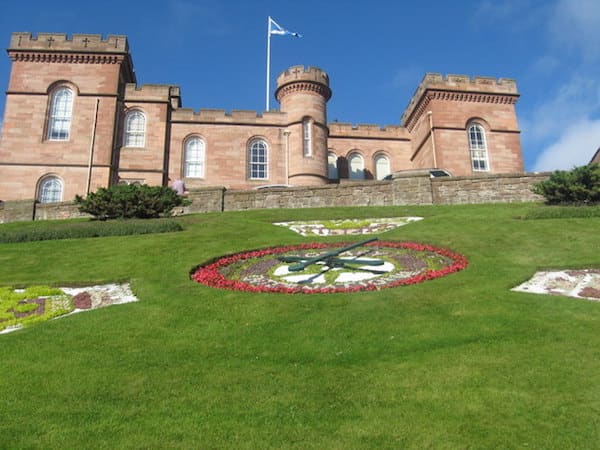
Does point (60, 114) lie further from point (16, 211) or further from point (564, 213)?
point (564, 213)

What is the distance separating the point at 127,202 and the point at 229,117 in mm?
17341

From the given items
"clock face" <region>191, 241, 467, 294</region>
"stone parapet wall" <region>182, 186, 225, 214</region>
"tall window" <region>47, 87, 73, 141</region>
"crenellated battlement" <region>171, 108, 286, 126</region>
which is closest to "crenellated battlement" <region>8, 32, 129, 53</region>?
"tall window" <region>47, 87, 73, 141</region>

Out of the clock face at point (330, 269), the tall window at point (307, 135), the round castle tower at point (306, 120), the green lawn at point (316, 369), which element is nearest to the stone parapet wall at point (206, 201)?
the clock face at point (330, 269)

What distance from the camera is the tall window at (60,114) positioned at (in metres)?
31.1

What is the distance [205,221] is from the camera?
18422mm

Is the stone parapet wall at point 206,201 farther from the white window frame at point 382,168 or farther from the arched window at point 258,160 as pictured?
the white window frame at point 382,168

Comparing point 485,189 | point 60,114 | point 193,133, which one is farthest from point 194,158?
point 485,189

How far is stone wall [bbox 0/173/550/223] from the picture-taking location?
21.7 meters

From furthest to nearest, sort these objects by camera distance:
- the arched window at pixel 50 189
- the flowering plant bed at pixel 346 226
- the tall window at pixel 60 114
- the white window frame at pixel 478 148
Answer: the white window frame at pixel 478 148 < the tall window at pixel 60 114 < the arched window at pixel 50 189 < the flowering plant bed at pixel 346 226

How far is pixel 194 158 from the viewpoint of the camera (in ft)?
112

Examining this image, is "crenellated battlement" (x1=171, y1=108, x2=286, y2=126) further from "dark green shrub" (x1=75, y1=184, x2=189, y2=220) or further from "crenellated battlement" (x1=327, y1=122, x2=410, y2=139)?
"dark green shrub" (x1=75, y1=184, x2=189, y2=220)

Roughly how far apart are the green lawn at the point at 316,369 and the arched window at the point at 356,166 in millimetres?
28332

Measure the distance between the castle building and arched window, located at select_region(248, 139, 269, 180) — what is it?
0.08 m

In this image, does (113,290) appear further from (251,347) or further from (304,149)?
(304,149)
